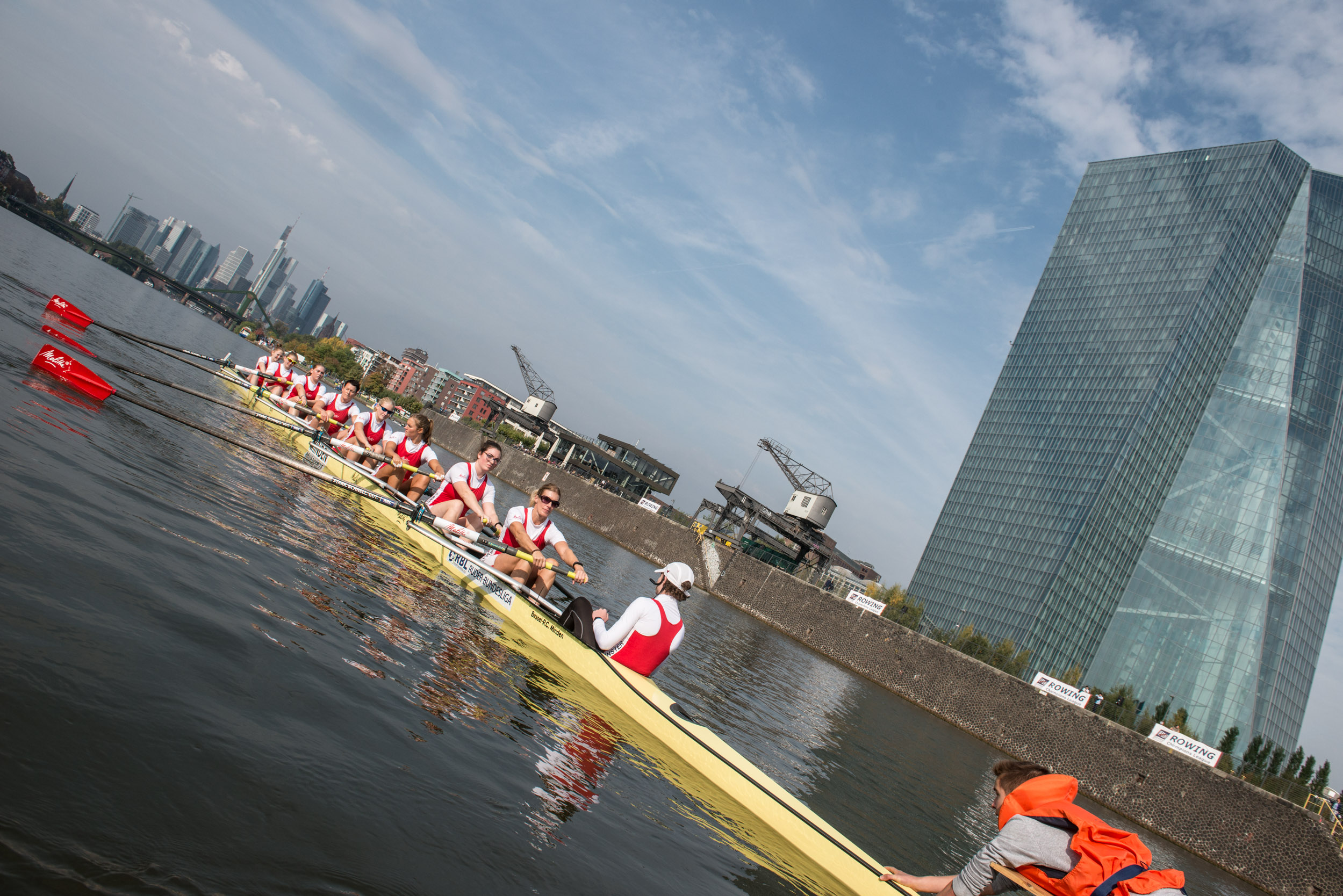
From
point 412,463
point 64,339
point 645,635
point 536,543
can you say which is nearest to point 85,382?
point 412,463

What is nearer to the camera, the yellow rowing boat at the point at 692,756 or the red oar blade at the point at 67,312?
the yellow rowing boat at the point at 692,756

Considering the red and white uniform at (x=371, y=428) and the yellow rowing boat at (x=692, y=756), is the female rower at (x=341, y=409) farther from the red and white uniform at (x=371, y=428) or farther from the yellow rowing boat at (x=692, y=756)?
the yellow rowing boat at (x=692, y=756)

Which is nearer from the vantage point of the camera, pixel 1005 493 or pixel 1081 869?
pixel 1081 869

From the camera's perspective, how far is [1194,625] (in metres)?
80.7

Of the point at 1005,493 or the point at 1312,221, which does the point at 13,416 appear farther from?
the point at 1312,221

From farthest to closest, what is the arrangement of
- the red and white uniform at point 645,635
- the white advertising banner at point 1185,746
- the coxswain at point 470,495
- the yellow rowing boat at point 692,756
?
the white advertising banner at point 1185,746
the coxswain at point 470,495
the red and white uniform at point 645,635
the yellow rowing boat at point 692,756

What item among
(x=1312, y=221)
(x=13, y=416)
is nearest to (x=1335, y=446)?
(x=1312, y=221)

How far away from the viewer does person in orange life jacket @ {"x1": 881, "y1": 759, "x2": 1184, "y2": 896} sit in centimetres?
421

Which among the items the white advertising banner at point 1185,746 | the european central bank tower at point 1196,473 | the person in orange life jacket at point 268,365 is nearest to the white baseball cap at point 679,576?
the person in orange life jacket at point 268,365

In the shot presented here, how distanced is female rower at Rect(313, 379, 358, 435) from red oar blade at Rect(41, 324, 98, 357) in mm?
5811

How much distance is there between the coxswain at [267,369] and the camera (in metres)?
20.1

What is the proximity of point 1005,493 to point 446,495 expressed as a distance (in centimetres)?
9907

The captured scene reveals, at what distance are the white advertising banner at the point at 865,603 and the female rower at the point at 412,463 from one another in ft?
90.1

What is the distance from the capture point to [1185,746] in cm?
2447
